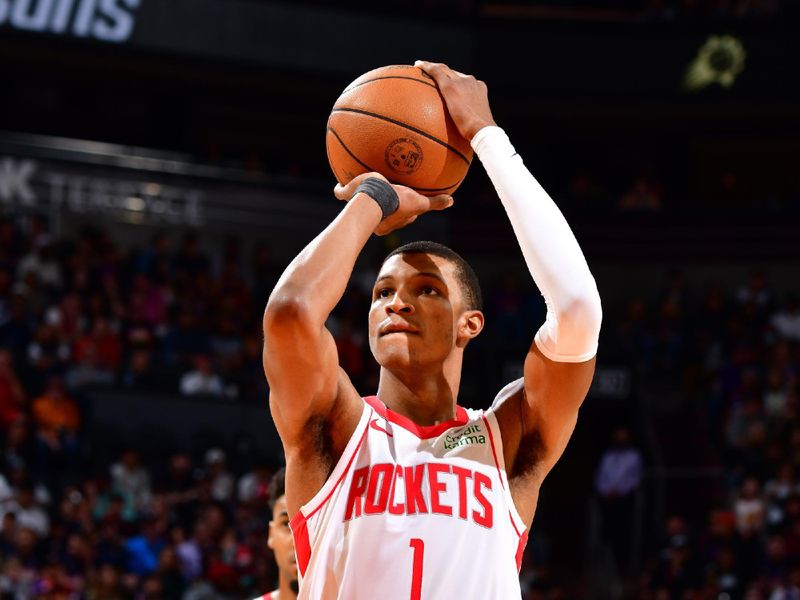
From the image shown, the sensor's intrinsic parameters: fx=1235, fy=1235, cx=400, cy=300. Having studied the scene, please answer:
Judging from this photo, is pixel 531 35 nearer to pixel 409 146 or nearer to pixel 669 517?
pixel 669 517

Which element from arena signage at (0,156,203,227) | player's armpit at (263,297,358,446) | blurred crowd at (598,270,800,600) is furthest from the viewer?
arena signage at (0,156,203,227)

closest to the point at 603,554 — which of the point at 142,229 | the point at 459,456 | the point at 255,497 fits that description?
the point at 255,497

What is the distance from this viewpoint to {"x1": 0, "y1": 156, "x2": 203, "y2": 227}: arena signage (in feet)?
51.1

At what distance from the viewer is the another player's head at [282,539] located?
441 centimetres

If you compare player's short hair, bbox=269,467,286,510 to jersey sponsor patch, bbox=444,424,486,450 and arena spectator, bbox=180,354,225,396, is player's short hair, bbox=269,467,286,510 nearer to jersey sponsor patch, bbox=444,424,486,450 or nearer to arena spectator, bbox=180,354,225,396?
jersey sponsor patch, bbox=444,424,486,450

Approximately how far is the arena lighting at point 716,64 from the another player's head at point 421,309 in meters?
15.4

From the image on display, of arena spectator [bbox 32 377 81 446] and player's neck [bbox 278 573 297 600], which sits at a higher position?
arena spectator [bbox 32 377 81 446]

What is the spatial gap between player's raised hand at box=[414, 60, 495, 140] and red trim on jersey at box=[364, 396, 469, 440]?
2.54ft

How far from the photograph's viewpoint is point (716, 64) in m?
17.9

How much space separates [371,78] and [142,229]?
13.9 m

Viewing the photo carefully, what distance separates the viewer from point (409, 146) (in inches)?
132

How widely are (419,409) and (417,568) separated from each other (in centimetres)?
50

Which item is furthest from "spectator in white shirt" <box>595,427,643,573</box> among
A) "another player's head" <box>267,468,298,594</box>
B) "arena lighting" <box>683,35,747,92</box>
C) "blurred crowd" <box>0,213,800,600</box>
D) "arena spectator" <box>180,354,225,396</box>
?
"another player's head" <box>267,468,298,594</box>

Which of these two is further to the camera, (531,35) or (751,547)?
(531,35)
